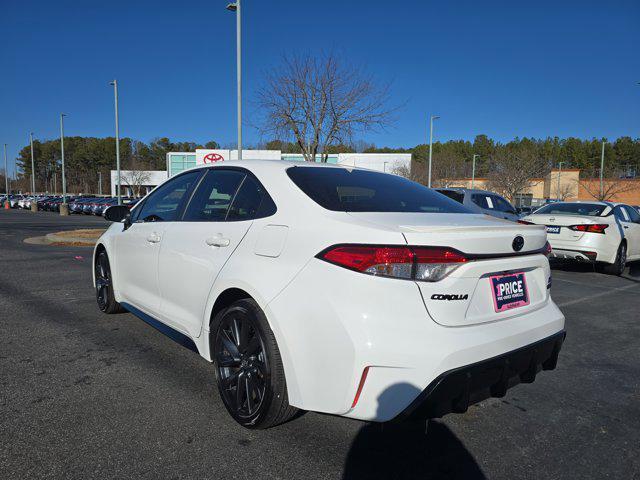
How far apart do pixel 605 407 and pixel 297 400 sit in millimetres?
2167

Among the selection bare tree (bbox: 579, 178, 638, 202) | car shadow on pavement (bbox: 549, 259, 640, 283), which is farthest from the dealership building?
bare tree (bbox: 579, 178, 638, 202)

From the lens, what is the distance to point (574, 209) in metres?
9.42

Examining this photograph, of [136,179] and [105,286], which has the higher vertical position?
[136,179]

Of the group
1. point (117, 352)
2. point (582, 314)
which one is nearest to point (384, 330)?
point (117, 352)

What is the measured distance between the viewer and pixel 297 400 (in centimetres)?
236

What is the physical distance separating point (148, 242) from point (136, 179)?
73.0 metres

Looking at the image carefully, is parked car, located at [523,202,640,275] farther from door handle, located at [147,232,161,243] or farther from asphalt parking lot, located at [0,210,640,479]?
door handle, located at [147,232,161,243]

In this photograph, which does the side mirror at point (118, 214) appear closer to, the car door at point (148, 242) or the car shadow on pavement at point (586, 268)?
the car door at point (148, 242)

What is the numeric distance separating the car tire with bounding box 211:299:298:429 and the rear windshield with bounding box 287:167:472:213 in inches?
29.6

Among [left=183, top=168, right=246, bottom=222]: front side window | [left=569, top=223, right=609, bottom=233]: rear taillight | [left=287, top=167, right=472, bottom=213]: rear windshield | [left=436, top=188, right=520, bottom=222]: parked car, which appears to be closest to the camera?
[left=287, top=167, right=472, bottom=213]: rear windshield

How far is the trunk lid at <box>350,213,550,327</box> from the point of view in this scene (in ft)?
7.20

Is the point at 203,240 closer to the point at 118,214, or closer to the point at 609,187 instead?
the point at 118,214

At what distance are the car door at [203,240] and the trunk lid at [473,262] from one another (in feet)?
2.77

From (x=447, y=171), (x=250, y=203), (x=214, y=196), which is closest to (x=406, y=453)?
(x=250, y=203)
